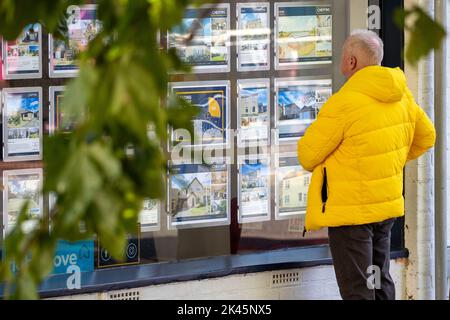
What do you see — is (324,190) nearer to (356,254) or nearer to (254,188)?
(356,254)

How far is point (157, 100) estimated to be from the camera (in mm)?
1521

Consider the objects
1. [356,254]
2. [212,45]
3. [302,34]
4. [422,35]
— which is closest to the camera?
[422,35]

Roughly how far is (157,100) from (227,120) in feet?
14.5

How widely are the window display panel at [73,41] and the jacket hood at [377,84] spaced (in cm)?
145

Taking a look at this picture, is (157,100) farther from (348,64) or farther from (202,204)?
(202,204)

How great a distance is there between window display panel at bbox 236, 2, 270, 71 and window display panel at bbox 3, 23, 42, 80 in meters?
1.24

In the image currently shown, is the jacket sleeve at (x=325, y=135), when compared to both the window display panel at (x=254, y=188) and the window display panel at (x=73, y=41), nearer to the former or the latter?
the window display panel at (x=254, y=188)

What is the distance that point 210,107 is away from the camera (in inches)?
232

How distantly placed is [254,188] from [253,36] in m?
0.93

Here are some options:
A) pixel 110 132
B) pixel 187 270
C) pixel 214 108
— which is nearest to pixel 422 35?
pixel 110 132

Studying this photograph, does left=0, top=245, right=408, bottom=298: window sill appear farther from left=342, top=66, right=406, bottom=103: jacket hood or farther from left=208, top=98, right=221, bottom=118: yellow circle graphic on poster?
left=342, top=66, right=406, bottom=103: jacket hood

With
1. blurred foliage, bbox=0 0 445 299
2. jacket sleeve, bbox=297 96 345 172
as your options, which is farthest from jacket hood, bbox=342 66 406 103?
blurred foliage, bbox=0 0 445 299

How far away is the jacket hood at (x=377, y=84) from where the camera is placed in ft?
17.0

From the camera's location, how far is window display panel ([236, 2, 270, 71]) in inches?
233
